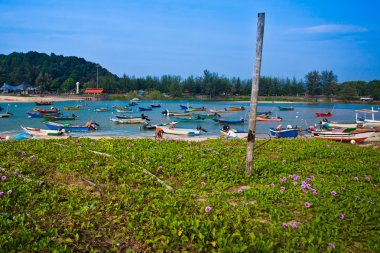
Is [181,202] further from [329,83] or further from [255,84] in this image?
[329,83]

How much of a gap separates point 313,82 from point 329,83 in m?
6.63

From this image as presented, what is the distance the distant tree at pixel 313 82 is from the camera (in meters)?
129

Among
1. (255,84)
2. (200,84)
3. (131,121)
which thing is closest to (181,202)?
(255,84)

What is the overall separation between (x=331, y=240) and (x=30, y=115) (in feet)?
161

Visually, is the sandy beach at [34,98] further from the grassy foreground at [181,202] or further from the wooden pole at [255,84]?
the wooden pole at [255,84]

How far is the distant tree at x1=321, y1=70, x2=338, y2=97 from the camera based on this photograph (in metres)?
128

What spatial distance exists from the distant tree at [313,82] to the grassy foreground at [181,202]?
425ft

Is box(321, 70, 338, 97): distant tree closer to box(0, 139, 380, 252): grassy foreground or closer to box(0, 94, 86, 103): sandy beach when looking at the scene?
box(0, 94, 86, 103): sandy beach

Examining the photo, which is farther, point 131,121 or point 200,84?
point 200,84

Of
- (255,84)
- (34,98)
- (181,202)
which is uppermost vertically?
(255,84)

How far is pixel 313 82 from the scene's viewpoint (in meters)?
129

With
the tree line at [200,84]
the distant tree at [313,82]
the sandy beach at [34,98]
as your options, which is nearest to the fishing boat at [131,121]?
the sandy beach at [34,98]

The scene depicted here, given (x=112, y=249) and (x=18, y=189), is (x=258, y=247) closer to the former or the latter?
(x=112, y=249)

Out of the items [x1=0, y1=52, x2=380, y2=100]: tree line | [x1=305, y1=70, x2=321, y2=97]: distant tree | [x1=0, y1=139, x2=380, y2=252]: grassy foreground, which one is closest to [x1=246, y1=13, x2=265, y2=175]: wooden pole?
[x1=0, y1=139, x2=380, y2=252]: grassy foreground
